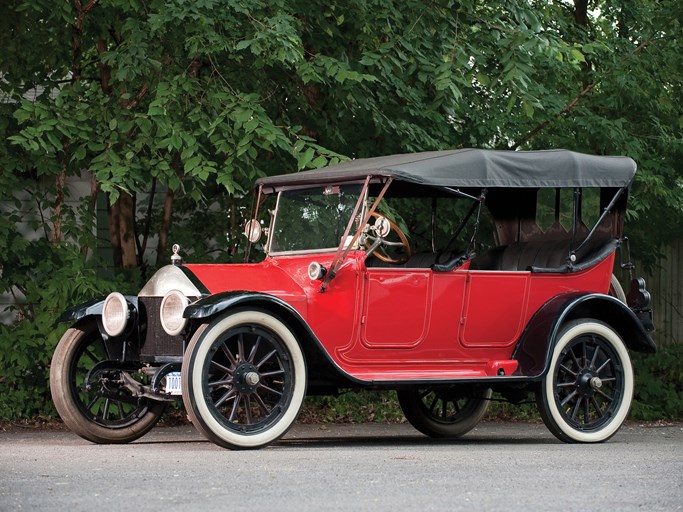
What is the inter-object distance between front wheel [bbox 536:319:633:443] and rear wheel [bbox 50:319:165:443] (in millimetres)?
3084

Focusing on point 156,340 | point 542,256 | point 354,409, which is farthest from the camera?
point 354,409

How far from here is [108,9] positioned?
41.3ft

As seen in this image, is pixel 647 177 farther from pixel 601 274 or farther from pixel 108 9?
pixel 108 9

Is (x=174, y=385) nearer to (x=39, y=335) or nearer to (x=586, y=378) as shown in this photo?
(x=586, y=378)

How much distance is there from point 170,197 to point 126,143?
2.76 m

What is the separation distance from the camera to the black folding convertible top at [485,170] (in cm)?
1011

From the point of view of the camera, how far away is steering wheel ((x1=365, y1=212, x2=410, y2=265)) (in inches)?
376

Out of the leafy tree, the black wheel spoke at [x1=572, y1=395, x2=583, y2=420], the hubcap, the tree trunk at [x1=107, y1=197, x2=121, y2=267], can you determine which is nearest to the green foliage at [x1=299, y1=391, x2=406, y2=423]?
the leafy tree

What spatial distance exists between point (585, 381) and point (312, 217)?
2521 millimetres

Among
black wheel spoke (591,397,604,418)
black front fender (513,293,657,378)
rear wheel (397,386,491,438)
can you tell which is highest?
black front fender (513,293,657,378)

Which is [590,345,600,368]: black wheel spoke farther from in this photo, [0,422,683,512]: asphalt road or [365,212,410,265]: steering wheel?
[365,212,410,265]: steering wheel

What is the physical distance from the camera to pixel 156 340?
393 inches

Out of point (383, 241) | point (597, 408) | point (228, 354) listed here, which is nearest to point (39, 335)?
point (228, 354)

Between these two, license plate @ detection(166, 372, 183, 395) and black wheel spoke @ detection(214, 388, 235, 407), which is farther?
license plate @ detection(166, 372, 183, 395)
